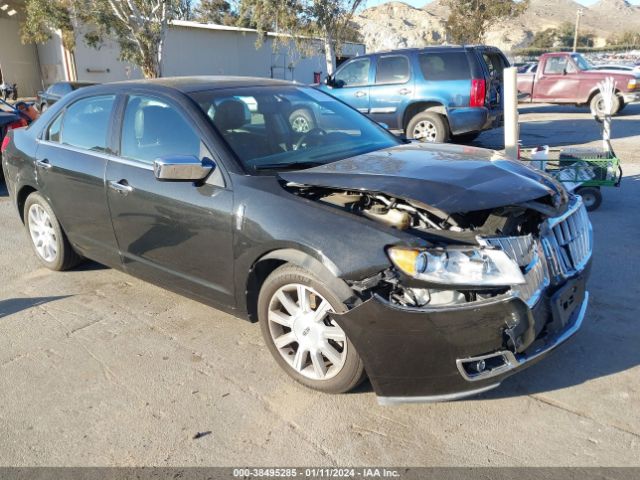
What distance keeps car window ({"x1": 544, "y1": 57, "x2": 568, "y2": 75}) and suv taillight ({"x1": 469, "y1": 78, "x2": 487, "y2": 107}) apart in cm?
891

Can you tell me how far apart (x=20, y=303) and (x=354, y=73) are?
9.39 m

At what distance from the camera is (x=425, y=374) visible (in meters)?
2.82

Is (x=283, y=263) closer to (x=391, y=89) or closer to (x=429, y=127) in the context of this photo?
(x=429, y=127)

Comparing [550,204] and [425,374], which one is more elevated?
[550,204]

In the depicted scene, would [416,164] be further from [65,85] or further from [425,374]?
[65,85]

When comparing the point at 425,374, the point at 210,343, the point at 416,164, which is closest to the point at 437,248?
the point at 425,374

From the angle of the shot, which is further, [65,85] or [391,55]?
[65,85]

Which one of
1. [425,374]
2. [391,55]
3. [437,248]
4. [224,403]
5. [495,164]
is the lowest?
[224,403]

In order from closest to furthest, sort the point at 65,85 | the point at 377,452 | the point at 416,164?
the point at 377,452 → the point at 416,164 → the point at 65,85

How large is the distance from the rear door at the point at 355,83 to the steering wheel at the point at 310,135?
7889 mm

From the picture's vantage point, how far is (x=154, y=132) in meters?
4.12

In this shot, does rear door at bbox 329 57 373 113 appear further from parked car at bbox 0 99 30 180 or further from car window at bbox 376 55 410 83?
parked car at bbox 0 99 30 180

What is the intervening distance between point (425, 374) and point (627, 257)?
334 centimetres

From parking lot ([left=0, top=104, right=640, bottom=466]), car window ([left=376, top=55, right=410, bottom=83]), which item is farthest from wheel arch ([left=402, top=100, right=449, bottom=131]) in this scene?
parking lot ([left=0, top=104, right=640, bottom=466])
